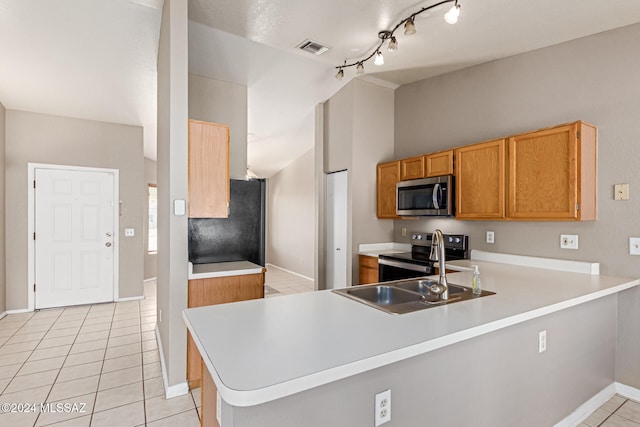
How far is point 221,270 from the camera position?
8.71 ft

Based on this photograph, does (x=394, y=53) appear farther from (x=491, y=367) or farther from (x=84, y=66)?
(x=84, y=66)

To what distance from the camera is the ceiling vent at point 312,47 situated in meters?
3.09

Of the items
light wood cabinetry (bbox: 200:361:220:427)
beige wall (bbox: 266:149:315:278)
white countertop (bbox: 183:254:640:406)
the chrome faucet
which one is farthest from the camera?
beige wall (bbox: 266:149:315:278)

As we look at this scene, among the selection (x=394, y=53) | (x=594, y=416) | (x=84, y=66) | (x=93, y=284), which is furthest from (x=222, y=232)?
(x=594, y=416)

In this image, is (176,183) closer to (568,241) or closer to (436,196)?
(436,196)

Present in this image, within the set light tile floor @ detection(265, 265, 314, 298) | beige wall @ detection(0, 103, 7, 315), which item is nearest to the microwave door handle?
light tile floor @ detection(265, 265, 314, 298)


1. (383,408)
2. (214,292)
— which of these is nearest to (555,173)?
(383,408)

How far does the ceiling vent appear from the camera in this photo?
309 centimetres

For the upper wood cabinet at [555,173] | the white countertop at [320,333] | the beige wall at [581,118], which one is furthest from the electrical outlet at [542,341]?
the beige wall at [581,118]

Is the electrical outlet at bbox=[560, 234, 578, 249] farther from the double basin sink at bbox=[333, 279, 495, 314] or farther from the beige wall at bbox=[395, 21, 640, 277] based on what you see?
the double basin sink at bbox=[333, 279, 495, 314]

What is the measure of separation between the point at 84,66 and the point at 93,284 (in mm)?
2992

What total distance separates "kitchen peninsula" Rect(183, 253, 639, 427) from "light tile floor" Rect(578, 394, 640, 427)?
0.13 metres

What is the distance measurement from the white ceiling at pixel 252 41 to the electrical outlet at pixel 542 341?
7.20ft

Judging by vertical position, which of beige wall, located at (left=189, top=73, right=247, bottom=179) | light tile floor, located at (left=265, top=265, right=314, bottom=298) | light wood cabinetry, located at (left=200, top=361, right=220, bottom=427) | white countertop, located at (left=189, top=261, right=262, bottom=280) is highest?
beige wall, located at (left=189, top=73, right=247, bottom=179)
